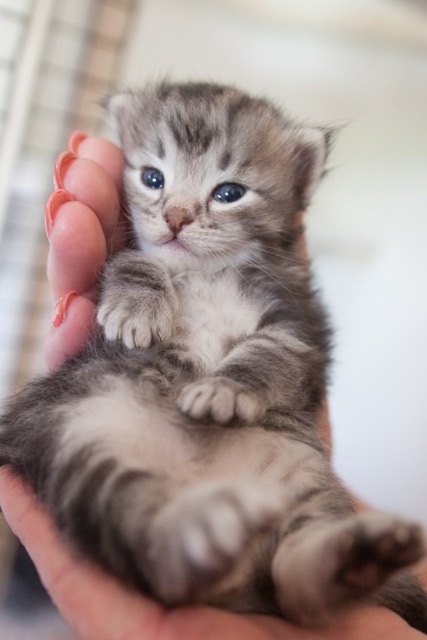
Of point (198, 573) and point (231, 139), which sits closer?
point (198, 573)

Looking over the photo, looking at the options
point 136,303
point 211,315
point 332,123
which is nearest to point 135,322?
point 136,303

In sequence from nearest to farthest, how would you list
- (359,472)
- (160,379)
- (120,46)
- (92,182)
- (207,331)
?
(160,379) → (207,331) → (92,182) → (120,46) → (359,472)

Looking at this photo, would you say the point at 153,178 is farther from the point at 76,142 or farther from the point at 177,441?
the point at 177,441

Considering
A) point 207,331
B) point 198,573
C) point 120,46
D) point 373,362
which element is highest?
point 120,46

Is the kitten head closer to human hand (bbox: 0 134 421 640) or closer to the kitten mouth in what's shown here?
the kitten mouth

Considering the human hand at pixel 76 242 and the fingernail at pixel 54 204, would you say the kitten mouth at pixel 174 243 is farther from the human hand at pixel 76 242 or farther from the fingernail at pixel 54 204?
the fingernail at pixel 54 204

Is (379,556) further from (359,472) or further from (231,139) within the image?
(359,472)

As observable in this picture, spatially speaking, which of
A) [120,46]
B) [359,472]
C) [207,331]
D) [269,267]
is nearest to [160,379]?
[207,331]
